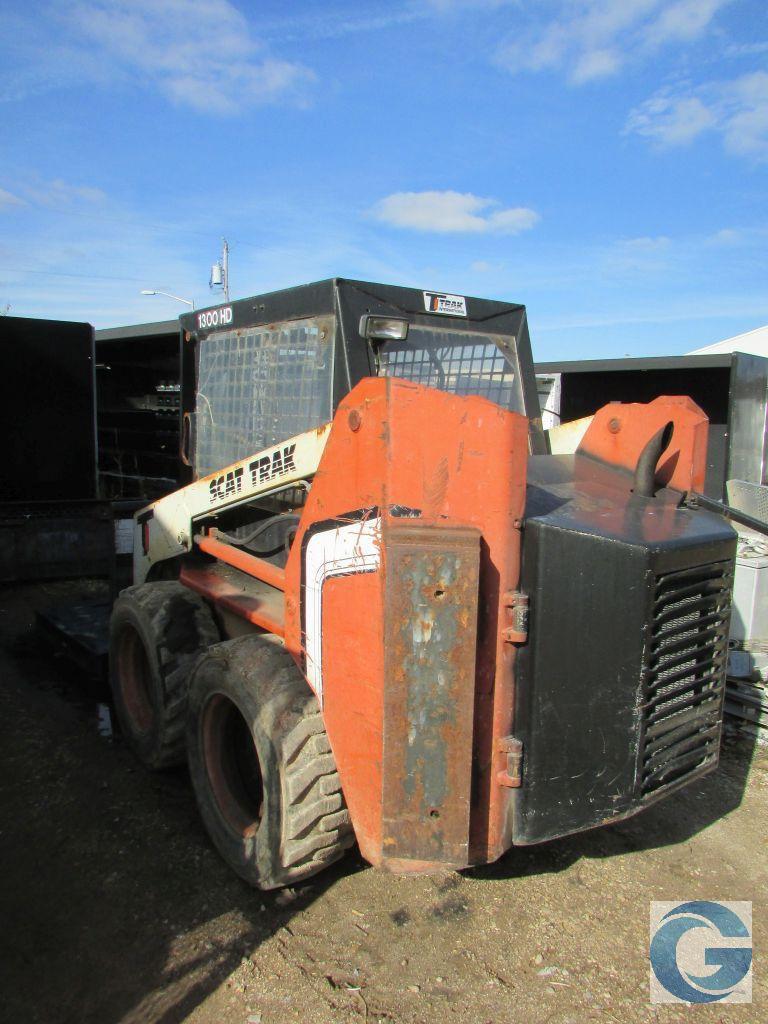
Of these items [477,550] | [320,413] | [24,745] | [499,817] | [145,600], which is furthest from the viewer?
[24,745]

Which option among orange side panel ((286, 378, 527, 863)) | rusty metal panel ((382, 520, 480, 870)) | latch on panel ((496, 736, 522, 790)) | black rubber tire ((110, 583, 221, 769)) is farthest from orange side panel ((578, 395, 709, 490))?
black rubber tire ((110, 583, 221, 769))

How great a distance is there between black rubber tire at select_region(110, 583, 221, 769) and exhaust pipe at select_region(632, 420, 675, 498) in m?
2.11

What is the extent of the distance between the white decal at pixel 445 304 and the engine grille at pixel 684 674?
174 cm

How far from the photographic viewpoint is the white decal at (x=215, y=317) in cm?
384

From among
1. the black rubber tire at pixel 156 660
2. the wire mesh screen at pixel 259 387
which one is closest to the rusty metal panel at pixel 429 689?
the wire mesh screen at pixel 259 387

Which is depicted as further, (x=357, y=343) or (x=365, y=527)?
(x=357, y=343)

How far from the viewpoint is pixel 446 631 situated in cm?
209

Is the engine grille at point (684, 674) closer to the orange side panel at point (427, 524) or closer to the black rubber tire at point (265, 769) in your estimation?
the orange side panel at point (427, 524)

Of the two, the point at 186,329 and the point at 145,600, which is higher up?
the point at 186,329

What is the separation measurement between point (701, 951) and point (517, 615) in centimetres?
154

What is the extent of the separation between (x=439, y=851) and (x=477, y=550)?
908 mm

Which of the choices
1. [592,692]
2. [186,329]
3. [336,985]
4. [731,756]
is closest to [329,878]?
[336,985]

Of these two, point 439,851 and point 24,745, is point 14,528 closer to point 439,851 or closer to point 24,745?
point 24,745

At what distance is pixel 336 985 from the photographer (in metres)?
2.38
